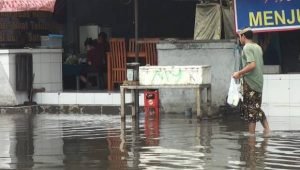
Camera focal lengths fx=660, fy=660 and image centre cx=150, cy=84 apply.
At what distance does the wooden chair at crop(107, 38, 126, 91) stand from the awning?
6.81ft

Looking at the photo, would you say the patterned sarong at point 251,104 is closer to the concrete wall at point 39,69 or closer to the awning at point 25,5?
the awning at point 25,5

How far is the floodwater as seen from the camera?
330 inches

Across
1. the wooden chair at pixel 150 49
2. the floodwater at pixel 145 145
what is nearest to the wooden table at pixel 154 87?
the floodwater at pixel 145 145

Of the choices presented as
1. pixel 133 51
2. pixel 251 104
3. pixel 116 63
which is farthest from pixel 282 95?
pixel 116 63

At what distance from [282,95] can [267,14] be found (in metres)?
1.74

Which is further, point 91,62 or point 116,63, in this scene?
point 91,62

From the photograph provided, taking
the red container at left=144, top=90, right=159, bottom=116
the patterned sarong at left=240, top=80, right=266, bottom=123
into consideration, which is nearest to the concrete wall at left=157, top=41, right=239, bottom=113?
the red container at left=144, top=90, right=159, bottom=116

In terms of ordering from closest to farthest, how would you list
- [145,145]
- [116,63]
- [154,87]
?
[145,145]
[154,87]
[116,63]

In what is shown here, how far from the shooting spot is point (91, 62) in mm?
→ 18422

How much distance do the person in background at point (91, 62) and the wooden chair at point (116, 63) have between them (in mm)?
1219

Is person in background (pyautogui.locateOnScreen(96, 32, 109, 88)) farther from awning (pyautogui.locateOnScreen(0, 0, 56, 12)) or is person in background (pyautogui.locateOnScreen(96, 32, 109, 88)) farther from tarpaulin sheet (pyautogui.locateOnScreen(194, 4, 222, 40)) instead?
tarpaulin sheet (pyautogui.locateOnScreen(194, 4, 222, 40))

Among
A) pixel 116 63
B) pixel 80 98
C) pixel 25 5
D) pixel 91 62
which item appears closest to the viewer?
pixel 25 5

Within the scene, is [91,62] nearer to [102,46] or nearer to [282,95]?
[102,46]

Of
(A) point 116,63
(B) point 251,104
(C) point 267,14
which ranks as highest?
(C) point 267,14
